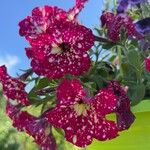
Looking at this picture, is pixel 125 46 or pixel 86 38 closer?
pixel 86 38

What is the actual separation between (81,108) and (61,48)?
0.09 meters

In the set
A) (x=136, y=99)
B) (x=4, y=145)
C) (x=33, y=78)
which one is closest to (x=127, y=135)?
(x=136, y=99)

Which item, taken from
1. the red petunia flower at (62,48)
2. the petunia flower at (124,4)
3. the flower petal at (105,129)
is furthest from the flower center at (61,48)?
the petunia flower at (124,4)

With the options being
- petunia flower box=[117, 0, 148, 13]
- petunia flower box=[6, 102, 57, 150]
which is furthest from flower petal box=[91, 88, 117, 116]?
petunia flower box=[117, 0, 148, 13]

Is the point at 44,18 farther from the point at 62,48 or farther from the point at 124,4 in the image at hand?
the point at 124,4

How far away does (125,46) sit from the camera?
855 mm

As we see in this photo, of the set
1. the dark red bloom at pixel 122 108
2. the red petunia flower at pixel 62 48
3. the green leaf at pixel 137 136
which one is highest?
the red petunia flower at pixel 62 48

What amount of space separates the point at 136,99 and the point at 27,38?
0.20 meters

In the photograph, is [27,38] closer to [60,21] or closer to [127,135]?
[60,21]

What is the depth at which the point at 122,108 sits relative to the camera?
0.78 meters

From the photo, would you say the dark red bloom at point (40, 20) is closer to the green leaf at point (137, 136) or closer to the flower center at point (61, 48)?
the flower center at point (61, 48)

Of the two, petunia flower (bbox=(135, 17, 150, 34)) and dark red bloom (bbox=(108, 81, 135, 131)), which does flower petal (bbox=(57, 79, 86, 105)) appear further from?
petunia flower (bbox=(135, 17, 150, 34))

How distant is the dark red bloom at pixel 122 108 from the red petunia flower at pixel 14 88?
5.2 inches

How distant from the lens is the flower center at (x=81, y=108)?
29.5 inches
